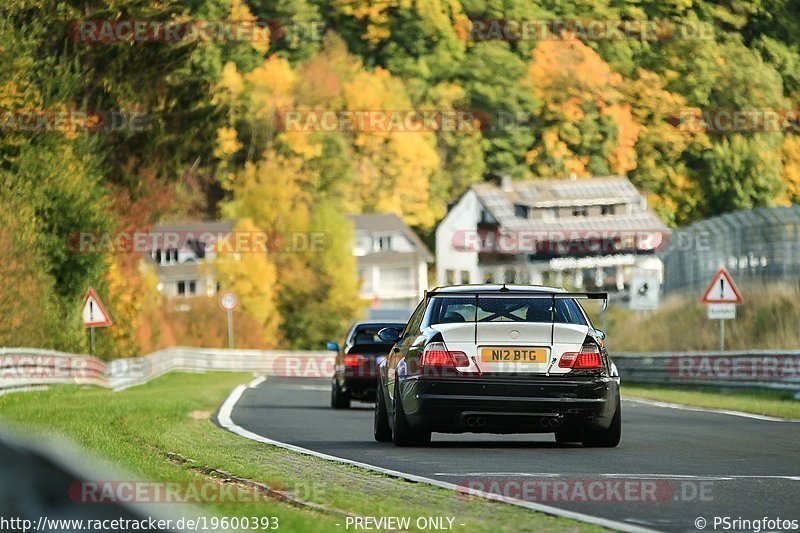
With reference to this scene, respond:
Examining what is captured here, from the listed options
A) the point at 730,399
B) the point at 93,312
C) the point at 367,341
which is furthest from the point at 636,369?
the point at 367,341

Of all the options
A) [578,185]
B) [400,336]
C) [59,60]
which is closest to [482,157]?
[578,185]

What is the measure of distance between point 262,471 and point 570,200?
112292 millimetres

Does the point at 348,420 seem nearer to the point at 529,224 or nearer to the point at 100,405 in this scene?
the point at 100,405

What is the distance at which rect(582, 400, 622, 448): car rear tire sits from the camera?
51.0ft

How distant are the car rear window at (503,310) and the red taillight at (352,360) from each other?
12535 millimetres

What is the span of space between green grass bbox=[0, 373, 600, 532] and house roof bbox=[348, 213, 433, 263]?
108 metres

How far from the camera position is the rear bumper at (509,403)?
49.2ft

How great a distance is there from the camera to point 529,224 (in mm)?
126188

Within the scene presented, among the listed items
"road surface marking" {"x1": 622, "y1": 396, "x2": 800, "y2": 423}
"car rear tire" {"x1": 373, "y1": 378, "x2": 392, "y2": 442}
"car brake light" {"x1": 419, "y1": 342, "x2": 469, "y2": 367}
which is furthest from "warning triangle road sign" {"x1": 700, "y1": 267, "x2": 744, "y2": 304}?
"car brake light" {"x1": 419, "y1": 342, "x2": 469, "y2": 367}

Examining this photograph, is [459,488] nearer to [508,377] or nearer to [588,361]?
[508,377]

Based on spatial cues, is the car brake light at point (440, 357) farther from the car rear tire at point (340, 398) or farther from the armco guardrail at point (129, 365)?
the armco guardrail at point (129, 365)

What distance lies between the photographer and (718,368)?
1422 inches

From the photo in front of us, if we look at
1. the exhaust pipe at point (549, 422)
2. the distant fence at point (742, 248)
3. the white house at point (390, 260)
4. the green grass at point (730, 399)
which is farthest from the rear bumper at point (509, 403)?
the white house at point (390, 260)

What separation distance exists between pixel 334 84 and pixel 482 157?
504 inches
